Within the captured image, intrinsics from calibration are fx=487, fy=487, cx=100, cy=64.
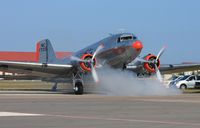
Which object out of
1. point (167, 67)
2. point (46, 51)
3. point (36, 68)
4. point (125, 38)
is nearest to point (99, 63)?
point (125, 38)

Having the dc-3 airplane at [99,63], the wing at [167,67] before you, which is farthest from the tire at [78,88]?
the wing at [167,67]

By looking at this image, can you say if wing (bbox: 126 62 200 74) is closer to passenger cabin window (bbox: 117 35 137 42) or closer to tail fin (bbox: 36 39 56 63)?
passenger cabin window (bbox: 117 35 137 42)

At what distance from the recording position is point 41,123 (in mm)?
14367

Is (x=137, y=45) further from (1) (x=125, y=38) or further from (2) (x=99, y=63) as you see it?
(2) (x=99, y=63)

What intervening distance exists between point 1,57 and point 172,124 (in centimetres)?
13105

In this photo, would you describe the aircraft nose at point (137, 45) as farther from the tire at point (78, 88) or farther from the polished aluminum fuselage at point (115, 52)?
the tire at point (78, 88)

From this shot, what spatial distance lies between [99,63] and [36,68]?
5.14 m

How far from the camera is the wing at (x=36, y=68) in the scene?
38.2 m

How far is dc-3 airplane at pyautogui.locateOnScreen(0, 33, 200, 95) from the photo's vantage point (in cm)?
3809

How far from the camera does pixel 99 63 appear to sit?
39.5 meters

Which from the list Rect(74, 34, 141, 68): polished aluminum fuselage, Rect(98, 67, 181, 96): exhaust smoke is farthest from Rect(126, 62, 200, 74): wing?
Rect(74, 34, 141, 68): polished aluminum fuselage

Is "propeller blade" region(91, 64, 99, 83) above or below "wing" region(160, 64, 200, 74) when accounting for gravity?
below

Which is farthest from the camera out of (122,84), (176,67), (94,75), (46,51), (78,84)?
(46,51)

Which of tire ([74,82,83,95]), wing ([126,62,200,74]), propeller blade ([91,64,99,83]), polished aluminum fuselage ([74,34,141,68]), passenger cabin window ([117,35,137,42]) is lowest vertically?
A: tire ([74,82,83,95])
